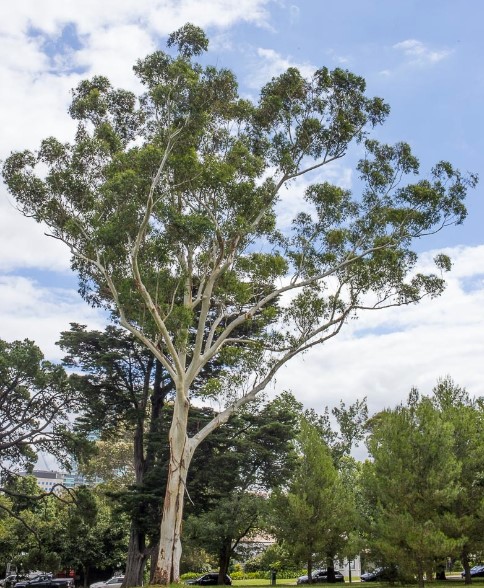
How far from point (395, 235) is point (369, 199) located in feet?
5.22

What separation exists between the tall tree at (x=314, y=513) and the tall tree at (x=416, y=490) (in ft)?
13.3

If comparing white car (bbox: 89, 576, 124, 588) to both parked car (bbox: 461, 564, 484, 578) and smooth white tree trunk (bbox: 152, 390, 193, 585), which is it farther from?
parked car (bbox: 461, 564, 484, 578)

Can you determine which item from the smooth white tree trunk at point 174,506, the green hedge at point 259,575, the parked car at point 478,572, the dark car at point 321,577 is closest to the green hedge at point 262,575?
the green hedge at point 259,575

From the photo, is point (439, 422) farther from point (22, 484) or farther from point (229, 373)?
point (22, 484)

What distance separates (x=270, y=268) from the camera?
20.9 m

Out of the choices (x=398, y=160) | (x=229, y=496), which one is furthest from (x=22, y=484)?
(x=398, y=160)

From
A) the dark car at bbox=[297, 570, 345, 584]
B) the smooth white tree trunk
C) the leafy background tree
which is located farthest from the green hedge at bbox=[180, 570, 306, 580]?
the smooth white tree trunk

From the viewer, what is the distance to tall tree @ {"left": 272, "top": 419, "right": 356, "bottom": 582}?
23.2 meters

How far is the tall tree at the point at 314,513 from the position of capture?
914 inches

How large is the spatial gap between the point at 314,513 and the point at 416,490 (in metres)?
6.19

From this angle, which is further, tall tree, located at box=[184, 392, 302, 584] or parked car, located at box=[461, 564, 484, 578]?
parked car, located at box=[461, 564, 484, 578]

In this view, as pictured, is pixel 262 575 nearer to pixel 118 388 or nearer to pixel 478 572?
pixel 478 572

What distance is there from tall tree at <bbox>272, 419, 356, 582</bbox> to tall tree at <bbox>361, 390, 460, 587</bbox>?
404cm

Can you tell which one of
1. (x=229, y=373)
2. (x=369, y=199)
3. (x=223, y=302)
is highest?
(x=369, y=199)
